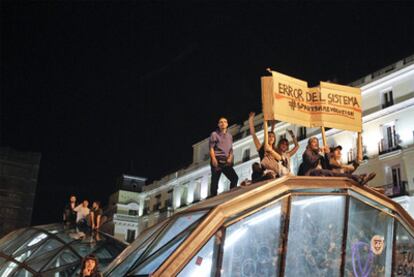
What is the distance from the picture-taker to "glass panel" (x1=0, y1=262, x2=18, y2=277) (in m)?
15.6

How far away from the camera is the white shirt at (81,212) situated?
1828 centimetres

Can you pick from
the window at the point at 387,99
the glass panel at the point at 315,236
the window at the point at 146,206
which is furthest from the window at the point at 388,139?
the window at the point at 146,206

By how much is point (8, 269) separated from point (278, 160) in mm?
10573

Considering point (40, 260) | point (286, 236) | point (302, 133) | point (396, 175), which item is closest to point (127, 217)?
point (302, 133)

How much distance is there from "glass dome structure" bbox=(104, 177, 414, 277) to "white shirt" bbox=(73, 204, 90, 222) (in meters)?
8.55

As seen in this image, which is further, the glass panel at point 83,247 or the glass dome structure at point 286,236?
the glass panel at point 83,247

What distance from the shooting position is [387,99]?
36594mm

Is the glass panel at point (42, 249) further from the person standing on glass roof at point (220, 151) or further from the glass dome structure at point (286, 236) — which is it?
the person standing on glass roof at point (220, 151)

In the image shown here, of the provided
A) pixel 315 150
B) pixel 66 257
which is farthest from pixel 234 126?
pixel 315 150

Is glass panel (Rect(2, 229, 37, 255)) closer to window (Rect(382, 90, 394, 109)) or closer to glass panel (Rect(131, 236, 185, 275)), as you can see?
glass panel (Rect(131, 236, 185, 275))

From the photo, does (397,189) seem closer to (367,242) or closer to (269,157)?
(367,242)

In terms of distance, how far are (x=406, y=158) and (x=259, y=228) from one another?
2841cm

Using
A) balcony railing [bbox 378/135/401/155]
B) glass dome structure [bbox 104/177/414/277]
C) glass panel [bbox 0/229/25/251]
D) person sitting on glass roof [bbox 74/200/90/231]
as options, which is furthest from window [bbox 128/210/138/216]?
glass dome structure [bbox 104/177/414/277]

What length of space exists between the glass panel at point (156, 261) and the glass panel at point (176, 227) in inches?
13.7
